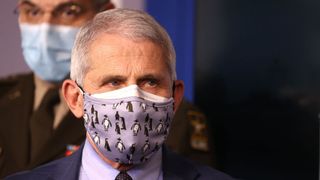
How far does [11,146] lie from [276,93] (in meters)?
1.24

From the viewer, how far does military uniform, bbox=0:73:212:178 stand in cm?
256

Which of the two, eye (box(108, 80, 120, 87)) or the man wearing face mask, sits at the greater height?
eye (box(108, 80, 120, 87))

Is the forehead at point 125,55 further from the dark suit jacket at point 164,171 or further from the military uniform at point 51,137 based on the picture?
the military uniform at point 51,137

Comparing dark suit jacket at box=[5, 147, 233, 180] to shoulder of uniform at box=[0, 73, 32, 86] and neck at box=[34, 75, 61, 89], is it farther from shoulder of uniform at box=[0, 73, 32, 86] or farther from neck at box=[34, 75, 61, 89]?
shoulder of uniform at box=[0, 73, 32, 86]

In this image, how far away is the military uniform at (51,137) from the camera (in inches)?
101

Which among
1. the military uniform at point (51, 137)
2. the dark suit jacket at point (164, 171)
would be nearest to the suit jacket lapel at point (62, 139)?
the military uniform at point (51, 137)

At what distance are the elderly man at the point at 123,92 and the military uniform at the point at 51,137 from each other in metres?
0.98

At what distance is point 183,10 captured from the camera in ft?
9.73

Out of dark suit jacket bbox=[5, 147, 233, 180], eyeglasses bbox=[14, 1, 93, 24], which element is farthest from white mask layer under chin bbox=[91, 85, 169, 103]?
eyeglasses bbox=[14, 1, 93, 24]

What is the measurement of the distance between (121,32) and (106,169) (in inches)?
14.3

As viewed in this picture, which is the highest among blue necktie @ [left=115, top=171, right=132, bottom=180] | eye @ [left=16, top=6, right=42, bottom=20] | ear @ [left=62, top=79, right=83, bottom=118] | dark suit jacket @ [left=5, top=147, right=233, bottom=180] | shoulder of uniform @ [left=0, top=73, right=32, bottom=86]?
ear @ [left=62, top=79, right=83, bottom=118]

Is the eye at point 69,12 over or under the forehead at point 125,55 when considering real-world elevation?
under

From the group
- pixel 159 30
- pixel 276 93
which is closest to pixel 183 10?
pixel 276 93

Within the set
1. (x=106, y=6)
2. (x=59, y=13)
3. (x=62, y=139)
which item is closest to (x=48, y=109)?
(x=62, y=139)
